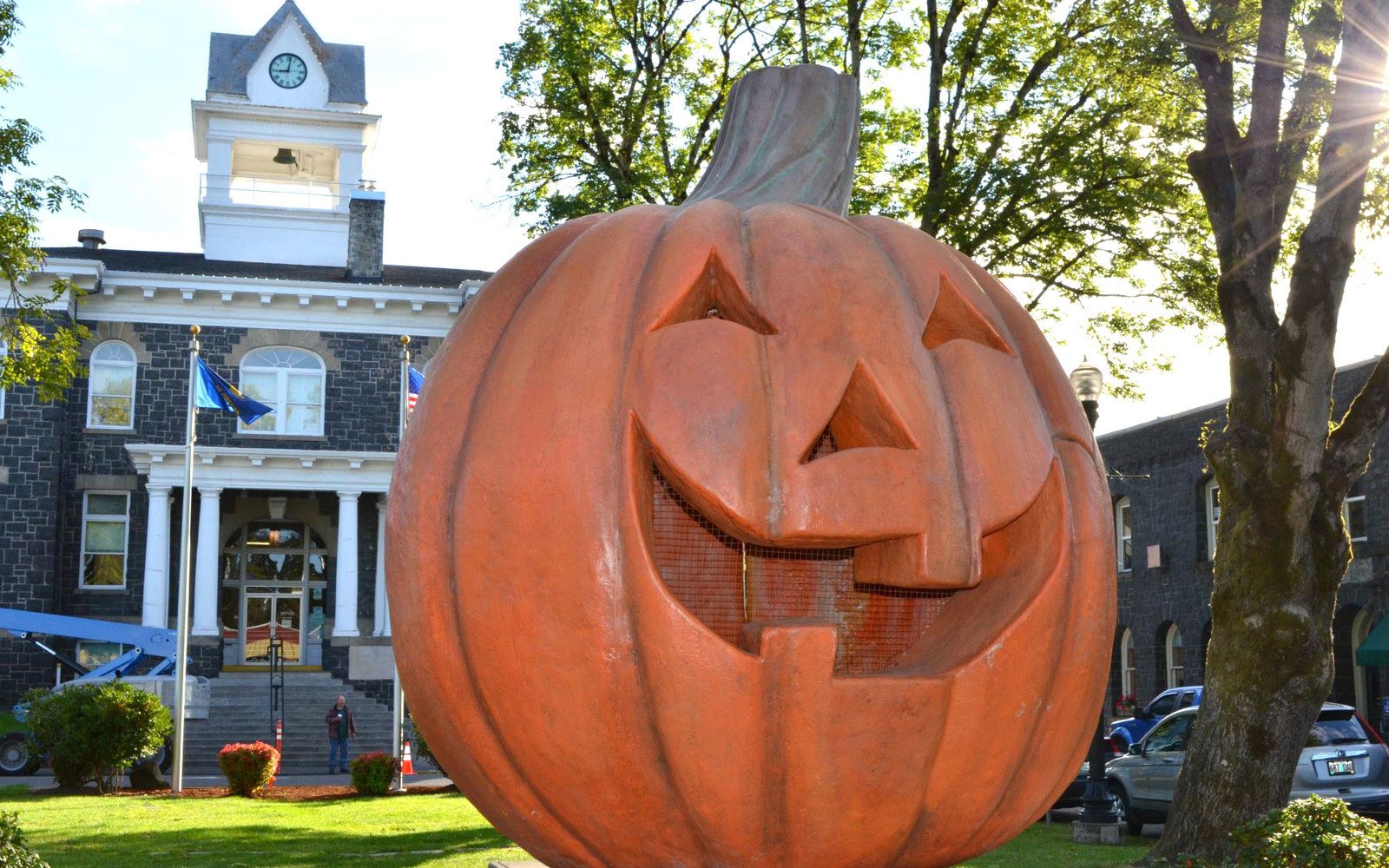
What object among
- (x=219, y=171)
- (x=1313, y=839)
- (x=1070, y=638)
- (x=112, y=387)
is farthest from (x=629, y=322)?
(x=219, y=171)

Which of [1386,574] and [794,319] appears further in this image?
[1386,574]

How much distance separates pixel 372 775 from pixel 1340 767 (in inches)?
468

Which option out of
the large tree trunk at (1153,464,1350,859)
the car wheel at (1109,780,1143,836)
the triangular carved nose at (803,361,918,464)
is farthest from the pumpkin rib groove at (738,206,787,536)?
the car wheel at (1109,780,1143,836)

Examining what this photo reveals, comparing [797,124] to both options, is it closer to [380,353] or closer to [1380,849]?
[1380,849]

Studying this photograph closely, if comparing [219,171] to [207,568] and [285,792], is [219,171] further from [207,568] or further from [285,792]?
[285,792]

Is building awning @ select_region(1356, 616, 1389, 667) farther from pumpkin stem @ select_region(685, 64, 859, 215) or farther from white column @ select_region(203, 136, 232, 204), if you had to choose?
white column @ select_region(203, 136, 232, 204)

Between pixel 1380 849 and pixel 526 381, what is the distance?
516 cm

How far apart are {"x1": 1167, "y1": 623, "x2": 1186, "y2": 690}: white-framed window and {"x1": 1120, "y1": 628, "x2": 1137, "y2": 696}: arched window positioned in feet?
4.35

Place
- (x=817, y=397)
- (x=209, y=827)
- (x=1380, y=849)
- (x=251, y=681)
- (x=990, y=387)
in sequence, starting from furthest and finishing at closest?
(x=251, y=681)
(x=209, y=827)
(x=1380, y=849)
(x=990, y=387)
(x=817, y=397)

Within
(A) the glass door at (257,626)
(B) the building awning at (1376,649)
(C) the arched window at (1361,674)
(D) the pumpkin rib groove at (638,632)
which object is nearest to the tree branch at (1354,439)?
(D) the pumpkin rib groove at (638,632)

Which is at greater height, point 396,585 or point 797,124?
point 797,124

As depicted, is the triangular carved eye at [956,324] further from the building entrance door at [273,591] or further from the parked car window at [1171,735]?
the building entrance door at [273,591]

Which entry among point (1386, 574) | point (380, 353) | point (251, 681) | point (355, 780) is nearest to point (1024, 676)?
point (355, 780)

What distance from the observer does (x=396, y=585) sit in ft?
15.8
